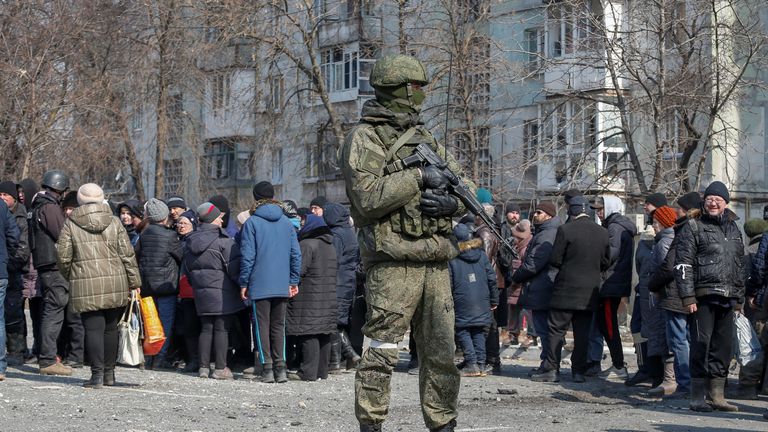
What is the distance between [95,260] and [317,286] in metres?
2.44

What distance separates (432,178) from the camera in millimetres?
7211

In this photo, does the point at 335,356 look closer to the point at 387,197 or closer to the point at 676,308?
the point at 676,308

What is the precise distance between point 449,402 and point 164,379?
237 inches

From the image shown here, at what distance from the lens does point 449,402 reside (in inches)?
291

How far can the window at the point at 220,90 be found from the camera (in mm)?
32656

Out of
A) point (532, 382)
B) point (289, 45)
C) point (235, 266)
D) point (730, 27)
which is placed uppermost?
point (289, 45)

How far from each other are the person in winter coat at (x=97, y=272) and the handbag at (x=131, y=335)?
0.53 m

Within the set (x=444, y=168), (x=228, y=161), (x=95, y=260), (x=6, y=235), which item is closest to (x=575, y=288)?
(x=95, y=260)

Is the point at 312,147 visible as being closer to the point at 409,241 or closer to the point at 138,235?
the point at 138,235

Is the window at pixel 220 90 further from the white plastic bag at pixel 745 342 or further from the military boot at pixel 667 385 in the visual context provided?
the white plastic bag at pixel 745 342

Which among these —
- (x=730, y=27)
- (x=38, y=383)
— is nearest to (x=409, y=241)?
(x=38, y=383)

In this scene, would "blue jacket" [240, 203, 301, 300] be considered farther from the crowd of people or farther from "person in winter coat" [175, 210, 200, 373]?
"person in winter coat" [175, 210, 200, 373]

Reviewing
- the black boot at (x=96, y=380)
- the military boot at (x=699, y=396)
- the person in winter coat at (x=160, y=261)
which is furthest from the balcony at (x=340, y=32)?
the military boot at (x=699, y=396)

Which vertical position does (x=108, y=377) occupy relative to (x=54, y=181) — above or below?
below
